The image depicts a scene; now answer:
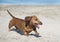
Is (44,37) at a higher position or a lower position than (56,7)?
lower

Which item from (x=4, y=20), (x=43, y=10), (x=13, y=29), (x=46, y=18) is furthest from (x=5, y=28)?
(x=43, y=10)

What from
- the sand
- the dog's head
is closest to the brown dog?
the dog's head

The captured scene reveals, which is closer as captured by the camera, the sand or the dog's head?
the dog's head

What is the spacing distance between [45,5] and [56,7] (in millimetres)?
639

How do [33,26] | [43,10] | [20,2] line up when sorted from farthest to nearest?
[20,2] → [43,10] → [33,26]

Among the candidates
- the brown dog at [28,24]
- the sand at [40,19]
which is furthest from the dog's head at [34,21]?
the sand at [40,19]

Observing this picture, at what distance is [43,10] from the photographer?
9.16 meters

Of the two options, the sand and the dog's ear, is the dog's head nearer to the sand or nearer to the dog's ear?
the dog's ear

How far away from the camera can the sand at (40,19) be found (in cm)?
562

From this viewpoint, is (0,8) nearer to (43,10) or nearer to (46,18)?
(43,10)

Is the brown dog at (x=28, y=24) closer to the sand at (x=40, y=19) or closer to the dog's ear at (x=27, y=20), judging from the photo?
the dog's ear at (x=27, y=20)

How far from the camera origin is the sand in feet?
18.4

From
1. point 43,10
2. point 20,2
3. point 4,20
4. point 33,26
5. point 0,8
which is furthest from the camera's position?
point 20,2

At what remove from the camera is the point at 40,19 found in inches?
296
